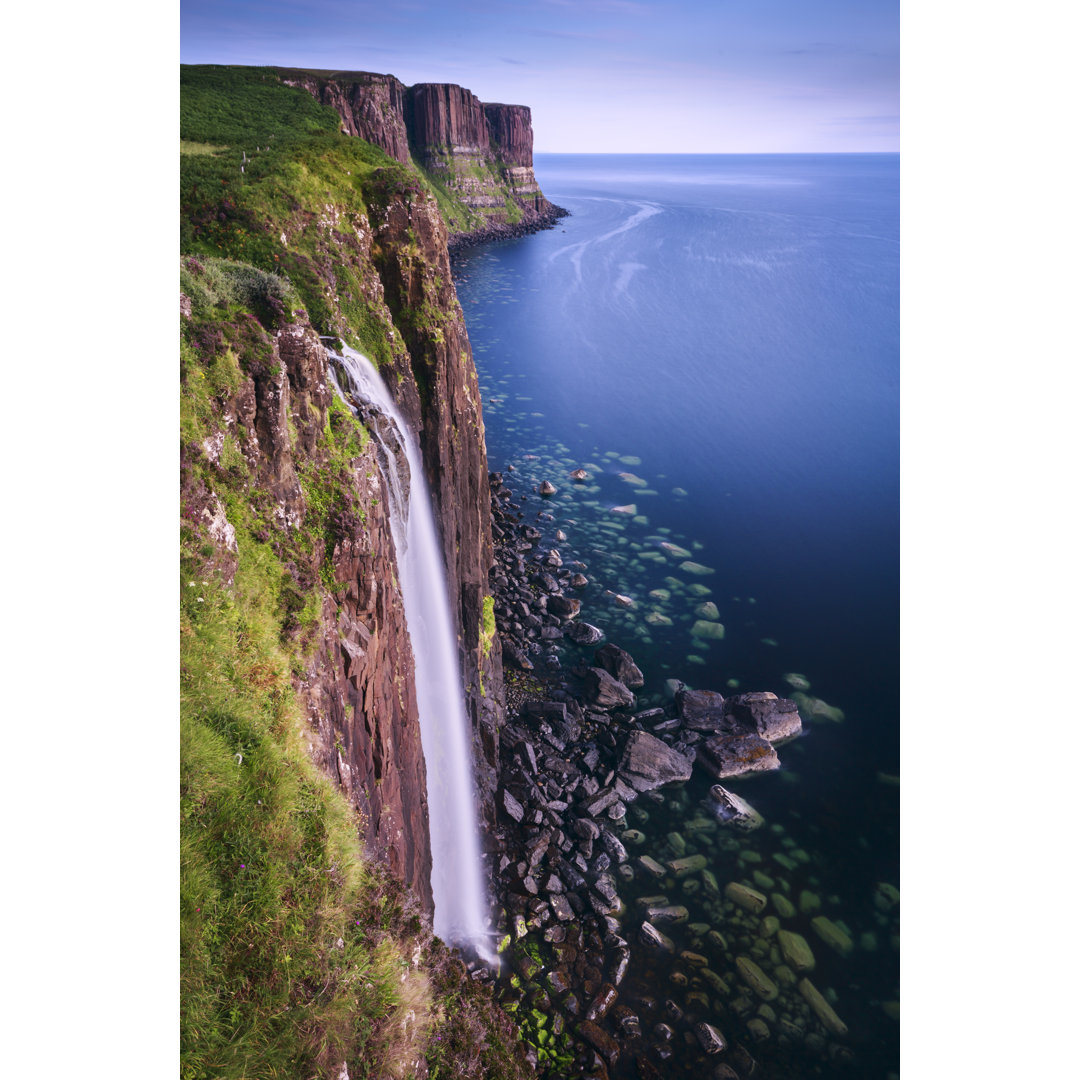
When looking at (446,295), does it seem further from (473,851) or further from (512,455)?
(512,455)

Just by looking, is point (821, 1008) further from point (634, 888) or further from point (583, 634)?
point (583, 634)

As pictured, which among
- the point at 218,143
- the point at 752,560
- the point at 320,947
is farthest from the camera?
the point at 752,560

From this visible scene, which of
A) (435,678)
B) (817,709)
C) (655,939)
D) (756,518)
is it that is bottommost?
(655,939)

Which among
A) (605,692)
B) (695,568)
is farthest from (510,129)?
(605,692)

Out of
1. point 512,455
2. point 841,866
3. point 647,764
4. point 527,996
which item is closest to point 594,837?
point 647,764

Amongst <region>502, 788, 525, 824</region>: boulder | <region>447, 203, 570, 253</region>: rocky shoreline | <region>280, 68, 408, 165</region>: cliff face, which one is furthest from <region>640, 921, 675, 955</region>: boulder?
<region>447, 203, 570, 253</region>: rocky shoreline

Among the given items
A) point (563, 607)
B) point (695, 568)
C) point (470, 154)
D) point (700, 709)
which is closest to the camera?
point (700, 709)

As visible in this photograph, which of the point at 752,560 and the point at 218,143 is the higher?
the point at 218,143
